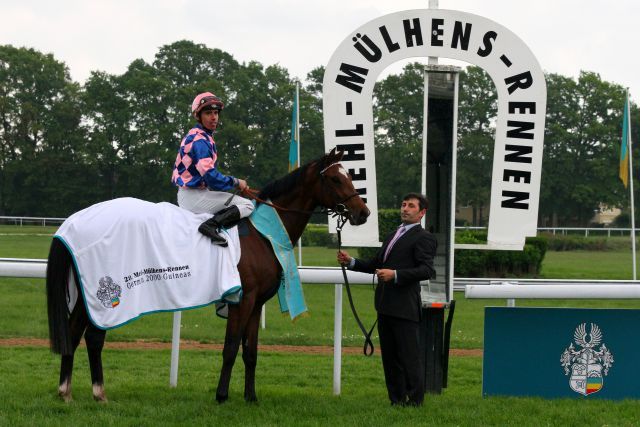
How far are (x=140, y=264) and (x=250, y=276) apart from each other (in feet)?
2.28

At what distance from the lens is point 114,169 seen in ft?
146

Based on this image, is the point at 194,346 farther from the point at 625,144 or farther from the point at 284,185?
the point at 625,144

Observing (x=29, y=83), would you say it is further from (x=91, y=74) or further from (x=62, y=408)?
(x=62, y=408)

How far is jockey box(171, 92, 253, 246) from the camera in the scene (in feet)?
17.0

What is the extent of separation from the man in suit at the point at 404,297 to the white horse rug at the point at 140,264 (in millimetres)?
820

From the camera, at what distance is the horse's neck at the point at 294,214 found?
218 inches

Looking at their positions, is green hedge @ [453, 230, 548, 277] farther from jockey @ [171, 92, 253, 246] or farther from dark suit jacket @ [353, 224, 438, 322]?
jockey @ [171, 92, 253, 246]

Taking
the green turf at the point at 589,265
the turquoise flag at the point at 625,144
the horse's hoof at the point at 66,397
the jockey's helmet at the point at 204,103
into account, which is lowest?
the green turf at the point at 589,265

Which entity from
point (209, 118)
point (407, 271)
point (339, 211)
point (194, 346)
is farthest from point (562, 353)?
point (194, 346)

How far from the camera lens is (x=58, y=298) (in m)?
5.07

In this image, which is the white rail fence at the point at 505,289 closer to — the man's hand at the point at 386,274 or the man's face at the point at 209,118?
the man's hand at the point at 386,274

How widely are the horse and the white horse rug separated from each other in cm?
15

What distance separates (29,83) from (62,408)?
47.1 m

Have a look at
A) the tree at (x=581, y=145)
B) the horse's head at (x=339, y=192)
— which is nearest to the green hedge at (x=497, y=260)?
the horse's head at (x=339, y=192)
